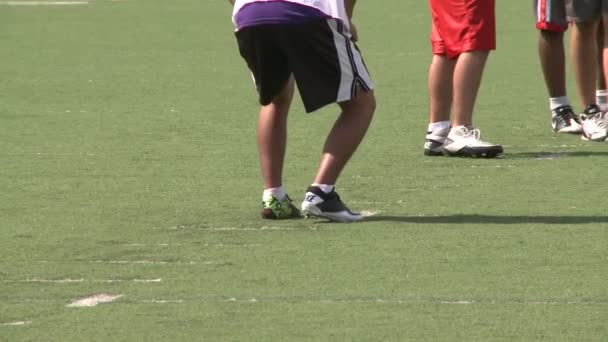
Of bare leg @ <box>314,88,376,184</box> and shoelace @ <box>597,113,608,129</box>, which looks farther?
shoelace @ <box>597,113,608,129</box>

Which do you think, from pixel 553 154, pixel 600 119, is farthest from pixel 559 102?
pixel 553 154

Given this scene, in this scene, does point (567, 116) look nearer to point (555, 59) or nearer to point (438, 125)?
point (555, 59)

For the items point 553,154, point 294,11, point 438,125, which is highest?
point 294,11

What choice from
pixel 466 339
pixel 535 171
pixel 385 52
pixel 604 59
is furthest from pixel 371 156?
pixel 385 52

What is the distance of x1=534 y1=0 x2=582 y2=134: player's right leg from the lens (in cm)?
1164

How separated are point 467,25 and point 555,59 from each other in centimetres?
134

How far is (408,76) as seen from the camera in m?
15.0

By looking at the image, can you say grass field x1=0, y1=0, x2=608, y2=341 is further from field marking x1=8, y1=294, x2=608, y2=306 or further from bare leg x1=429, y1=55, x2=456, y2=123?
bare leg x1=429, y1=55, x2=456, y2=123

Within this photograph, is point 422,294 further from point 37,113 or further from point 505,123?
point 37,113

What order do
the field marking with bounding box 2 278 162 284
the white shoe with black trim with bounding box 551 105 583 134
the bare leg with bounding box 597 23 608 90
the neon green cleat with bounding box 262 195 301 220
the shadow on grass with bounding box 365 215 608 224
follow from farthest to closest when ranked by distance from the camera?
the bare leg with bounding box 597 23 608 90 < the white shoe with black trim with bounding box 551 105 583 134 < the neon green cleat with bounding box 262 195 301 220 < the shadow on grass with bounding box 365 215 608 224 < the field marking with bounding box 2 278 162 284

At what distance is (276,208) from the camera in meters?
8.30

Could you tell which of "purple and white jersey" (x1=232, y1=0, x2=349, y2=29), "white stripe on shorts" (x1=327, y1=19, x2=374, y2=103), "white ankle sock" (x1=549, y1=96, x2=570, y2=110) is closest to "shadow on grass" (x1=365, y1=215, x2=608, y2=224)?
"white stripe on shorts" (x1=327, y1=19, x2=374, y2=103)

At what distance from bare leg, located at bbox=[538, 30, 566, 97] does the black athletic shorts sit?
12.8 feet

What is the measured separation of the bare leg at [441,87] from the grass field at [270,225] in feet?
1.30
